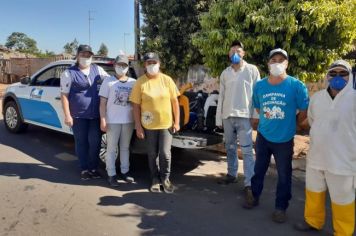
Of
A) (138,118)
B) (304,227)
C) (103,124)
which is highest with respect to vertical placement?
(138,118)

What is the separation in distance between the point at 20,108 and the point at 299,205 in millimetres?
5628

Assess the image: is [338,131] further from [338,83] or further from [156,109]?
[156,109]

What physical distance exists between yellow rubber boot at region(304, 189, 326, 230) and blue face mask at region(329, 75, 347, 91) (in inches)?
42.2

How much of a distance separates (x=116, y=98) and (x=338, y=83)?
277 centimetres

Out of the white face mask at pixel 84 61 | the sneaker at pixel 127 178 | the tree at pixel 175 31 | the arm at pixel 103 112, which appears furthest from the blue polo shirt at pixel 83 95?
the tree at pixel 175 31

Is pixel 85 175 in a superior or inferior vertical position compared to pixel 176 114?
inferior

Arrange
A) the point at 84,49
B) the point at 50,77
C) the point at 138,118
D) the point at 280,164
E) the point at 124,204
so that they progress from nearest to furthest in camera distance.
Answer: the point at 280,164 < the point at 124,204 < the point at 138,118 < the point at 84,49 < the point at 50,77

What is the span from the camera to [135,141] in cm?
545

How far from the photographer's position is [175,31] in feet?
34.1

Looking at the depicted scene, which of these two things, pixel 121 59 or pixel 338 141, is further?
pixel 121 59

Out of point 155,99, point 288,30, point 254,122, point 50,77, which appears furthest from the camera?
point 50,77

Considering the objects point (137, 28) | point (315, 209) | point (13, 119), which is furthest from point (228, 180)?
point (137, 28)

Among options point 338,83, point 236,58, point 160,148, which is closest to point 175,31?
point 236,58

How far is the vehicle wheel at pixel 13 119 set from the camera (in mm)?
7734
